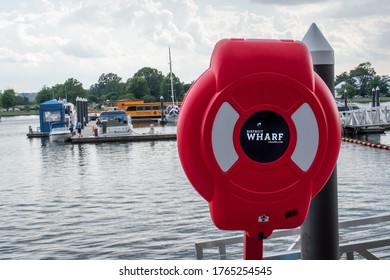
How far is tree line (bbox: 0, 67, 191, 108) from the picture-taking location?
200 feet

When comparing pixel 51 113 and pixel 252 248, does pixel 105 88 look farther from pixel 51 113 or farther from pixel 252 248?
pixel 252 248

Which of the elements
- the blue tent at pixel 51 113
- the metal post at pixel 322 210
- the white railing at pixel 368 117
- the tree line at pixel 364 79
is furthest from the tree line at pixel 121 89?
the metal post at pixel 322 210

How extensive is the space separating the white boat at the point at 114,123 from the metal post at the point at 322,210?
3647 centimetres

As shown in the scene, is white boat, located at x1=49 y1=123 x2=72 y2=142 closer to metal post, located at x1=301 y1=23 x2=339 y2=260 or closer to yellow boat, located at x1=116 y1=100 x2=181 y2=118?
yellow boat, located at x1=116 y1=100 x2=181 y2=118

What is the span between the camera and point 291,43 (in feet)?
6.32

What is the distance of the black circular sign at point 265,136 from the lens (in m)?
1.92

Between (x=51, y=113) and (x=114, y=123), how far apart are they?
5095mm

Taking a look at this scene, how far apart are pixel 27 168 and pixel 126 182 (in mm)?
7281

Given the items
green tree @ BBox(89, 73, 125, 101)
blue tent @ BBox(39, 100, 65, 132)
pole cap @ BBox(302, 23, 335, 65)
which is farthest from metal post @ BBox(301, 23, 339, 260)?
green tree @ BBox(89, 73, 125, 101)

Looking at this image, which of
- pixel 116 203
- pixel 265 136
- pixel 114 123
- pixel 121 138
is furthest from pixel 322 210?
pixel 114 123

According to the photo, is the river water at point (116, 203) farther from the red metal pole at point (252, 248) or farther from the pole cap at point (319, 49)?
the red metal pole at point (252, 248)

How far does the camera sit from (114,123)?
41.1 metres
